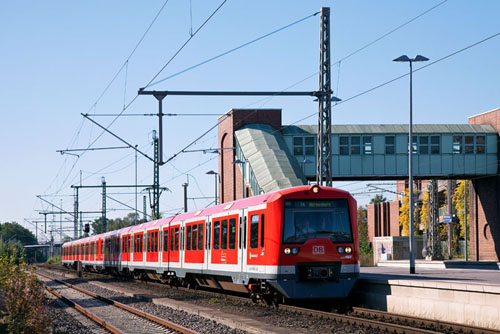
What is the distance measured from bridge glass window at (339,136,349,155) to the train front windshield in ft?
112

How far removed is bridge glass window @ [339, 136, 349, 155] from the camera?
177 feet

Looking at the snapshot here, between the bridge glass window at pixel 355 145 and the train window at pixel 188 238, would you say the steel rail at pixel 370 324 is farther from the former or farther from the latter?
the bridge glass window at pixel 355 145

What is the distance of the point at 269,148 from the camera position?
54.6 m

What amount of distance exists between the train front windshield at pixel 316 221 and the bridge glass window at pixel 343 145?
34.1 metres

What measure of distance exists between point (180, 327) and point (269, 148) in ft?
128

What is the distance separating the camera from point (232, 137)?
60750 millimetres

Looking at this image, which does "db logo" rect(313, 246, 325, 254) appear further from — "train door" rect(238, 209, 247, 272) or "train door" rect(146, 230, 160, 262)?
"train door" rect(146, 230, 160, 262)

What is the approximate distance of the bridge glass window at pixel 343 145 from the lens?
54.0m

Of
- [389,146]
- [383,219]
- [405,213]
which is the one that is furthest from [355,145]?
[383,219]

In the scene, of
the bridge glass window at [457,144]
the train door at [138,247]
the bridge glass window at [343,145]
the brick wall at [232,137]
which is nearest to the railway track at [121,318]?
the train door at [138,247]

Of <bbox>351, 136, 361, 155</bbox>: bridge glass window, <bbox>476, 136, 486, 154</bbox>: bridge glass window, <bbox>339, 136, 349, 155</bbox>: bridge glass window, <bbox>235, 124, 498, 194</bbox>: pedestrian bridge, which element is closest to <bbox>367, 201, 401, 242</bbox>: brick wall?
<bbox>476, 136, 486, 154</bbox>: bridge glass window

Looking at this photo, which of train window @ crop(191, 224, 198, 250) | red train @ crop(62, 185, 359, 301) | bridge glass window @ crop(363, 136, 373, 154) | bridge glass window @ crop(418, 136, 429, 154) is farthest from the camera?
bridge glass window @ crop(418, 136, 429, 154)

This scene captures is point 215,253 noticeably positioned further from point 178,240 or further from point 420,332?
point 420,332

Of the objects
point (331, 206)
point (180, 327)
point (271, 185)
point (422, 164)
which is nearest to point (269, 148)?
point (271, 185)
